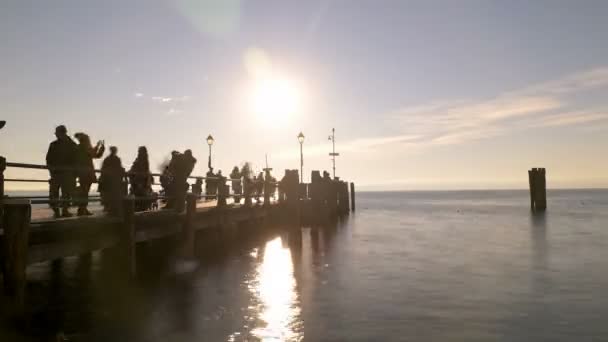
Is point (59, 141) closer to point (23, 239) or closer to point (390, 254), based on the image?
point (23, 239)

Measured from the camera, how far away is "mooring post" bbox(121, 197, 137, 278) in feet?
37.4

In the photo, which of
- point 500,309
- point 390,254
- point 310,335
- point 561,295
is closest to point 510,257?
point 390,254

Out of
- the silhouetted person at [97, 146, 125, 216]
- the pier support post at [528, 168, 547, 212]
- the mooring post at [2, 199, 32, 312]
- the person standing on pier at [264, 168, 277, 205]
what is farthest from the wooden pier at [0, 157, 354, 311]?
the pier support post at [528, 168, 547, 212]

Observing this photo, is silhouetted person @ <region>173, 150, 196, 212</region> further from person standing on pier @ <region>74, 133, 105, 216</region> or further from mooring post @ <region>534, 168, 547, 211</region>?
mooring post @ <region>534, 168, 547, 211</region>

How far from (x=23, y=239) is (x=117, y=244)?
3.56 meters

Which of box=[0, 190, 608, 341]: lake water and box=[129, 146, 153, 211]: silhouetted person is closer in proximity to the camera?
box=[0, 190, 608, 341]: lake water

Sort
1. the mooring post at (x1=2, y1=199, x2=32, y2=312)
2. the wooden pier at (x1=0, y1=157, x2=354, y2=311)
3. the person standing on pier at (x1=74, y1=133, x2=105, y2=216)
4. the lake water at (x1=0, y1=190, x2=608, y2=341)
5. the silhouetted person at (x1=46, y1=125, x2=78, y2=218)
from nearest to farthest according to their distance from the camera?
the mooring post at (x1=2, y1=199, x2=32, y2=312), the wooden pier at (x1=0, y1=157, x2=354, y2=311), the lake water at (x1=0, y1=190, x2=608, y2=341), the silhouetted person at (x1=46, y1=125, x2=78, y2=218), the person standing on pier at (x1=74, y1=133, x2=105, y2=216)

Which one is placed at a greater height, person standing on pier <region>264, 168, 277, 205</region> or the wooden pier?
person standing on pier <region>264, 168, 277, 205</region>

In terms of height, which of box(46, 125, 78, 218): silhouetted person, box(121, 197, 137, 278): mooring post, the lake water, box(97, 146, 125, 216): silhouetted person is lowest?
the lake water

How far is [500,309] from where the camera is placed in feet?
36.5

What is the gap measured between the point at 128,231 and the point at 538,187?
1857 inches

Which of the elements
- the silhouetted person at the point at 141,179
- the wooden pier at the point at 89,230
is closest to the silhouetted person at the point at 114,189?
the wooden pier at the point at 89,230

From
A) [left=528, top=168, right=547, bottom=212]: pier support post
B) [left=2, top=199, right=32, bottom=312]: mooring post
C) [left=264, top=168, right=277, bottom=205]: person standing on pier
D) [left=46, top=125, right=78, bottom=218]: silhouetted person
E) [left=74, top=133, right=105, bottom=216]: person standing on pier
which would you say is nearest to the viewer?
[left=2, top=199, right=32, bottom=312]: mooring post

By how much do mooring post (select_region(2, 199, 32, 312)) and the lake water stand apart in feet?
3.27
